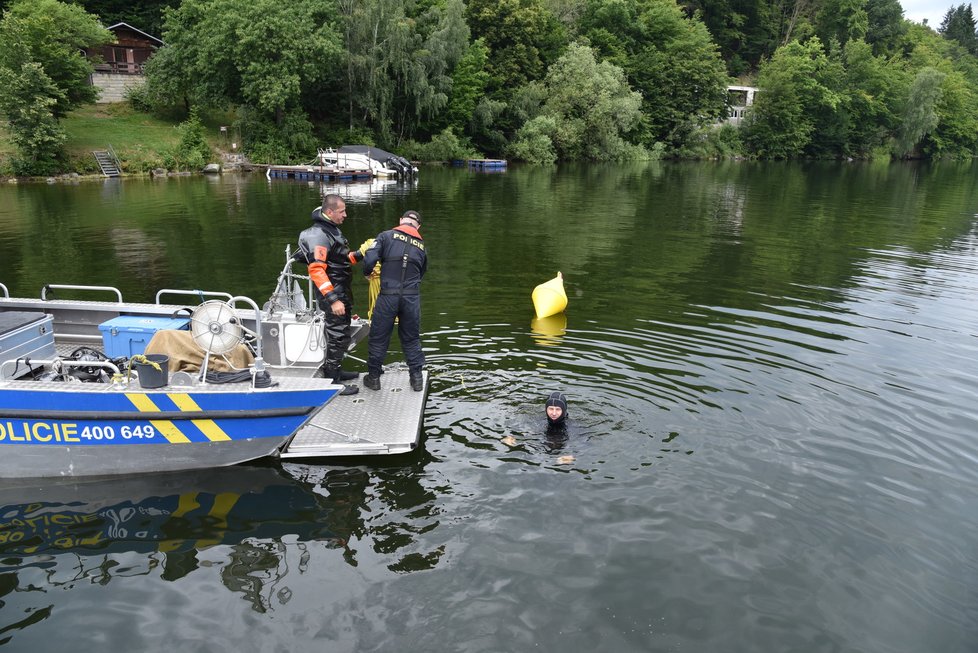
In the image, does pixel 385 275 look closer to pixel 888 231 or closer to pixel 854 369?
Result: pixel 854 369

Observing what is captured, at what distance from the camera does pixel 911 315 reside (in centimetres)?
1580

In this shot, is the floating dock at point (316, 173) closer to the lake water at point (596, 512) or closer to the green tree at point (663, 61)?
the lake water at point (596, 512)

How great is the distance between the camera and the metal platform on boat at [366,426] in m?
8.46

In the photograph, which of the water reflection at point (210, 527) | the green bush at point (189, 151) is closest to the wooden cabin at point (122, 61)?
the green bush at point (189, 151)

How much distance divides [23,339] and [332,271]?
406 centimetres

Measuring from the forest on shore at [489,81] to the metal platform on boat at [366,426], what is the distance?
43.6m

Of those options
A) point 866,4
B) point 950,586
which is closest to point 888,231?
point 950,586

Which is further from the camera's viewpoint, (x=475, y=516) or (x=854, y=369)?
(x=854, y=369)

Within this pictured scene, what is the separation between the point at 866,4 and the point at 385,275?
138 m

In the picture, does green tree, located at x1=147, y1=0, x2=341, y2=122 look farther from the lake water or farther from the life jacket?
the life jacket

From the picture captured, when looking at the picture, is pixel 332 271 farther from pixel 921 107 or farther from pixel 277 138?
pixel 921 107

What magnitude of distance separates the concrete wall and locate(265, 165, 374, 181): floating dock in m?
19.0

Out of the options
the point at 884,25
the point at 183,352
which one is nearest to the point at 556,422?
the point at 183,352

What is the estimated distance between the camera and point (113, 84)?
57.8 metres
